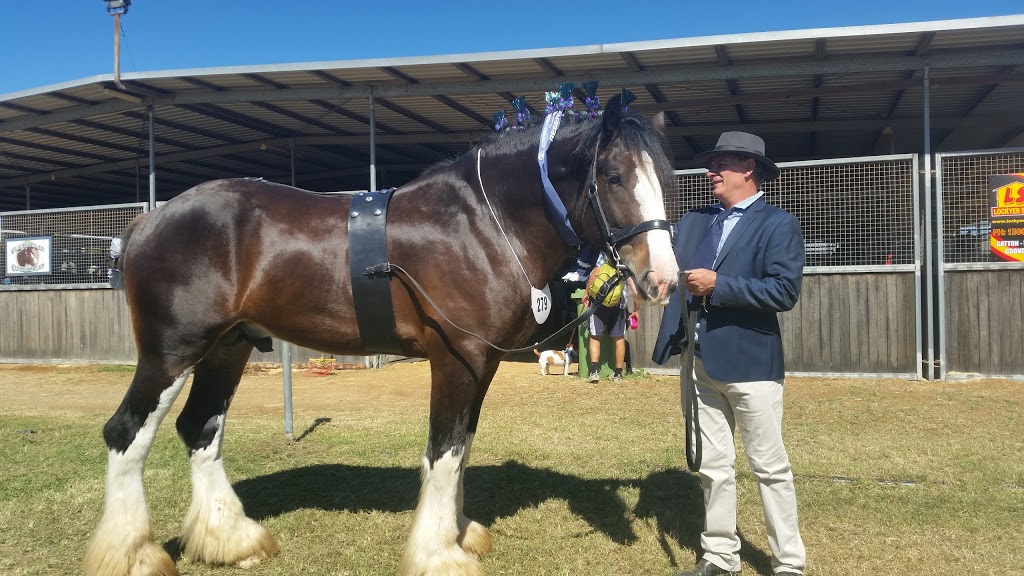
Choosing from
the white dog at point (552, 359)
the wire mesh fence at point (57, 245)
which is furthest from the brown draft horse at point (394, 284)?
the wire mesh fence at point (57, 245)

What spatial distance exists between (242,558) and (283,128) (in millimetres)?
14307

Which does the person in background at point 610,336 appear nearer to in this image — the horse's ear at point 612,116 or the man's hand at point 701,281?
the man's hand at point 701,281

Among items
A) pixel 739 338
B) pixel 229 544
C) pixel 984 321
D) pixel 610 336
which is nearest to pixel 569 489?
pixel 739 338

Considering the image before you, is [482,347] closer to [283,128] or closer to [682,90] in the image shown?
[682,90]

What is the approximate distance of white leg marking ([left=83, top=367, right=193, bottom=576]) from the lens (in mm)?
3307

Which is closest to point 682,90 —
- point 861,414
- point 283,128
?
point 861,414

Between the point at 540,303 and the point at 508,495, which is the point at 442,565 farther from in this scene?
the point at 508,495

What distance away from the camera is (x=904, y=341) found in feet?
33.1

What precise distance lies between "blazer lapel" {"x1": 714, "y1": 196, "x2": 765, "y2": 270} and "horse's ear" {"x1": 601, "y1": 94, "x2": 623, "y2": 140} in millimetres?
772

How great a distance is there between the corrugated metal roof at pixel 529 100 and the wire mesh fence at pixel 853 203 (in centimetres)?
166

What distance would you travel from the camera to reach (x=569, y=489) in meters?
4.78

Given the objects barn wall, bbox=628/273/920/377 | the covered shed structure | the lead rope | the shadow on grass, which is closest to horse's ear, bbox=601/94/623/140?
the lead rope

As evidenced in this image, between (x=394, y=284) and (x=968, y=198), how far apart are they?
981 cm

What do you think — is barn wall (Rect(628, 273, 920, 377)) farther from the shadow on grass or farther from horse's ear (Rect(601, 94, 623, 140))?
horse's ear (Rect(601, 94, 623, 140))
